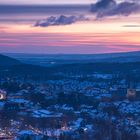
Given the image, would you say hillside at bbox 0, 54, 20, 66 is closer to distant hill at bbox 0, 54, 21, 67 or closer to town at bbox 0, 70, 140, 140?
distant hill at bbox 0, 54, 21, 67

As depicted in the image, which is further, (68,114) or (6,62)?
(6,62)

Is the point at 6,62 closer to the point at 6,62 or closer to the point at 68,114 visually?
the point at 6,62

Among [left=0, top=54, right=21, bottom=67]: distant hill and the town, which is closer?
the town

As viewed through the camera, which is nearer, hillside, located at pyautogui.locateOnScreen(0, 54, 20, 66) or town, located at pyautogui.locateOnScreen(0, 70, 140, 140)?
town, located at pyautogui.locateOnScreen(0, 70, 140, 140)

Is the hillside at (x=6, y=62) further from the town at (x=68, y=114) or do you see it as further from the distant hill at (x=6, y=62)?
the town at (x=68, y=114)

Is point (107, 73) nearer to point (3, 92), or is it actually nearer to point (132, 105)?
point (3, 92)

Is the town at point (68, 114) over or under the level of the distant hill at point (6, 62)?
over

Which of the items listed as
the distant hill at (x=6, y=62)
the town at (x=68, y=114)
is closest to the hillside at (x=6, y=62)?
the distant hill at (x=6, y=62)

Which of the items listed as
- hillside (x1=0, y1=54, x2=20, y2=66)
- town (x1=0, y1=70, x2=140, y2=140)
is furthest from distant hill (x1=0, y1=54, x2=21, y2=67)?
town (x1=0, y1=70, x2=140, y2=140)

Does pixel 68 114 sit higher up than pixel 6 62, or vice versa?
pixel 68 114

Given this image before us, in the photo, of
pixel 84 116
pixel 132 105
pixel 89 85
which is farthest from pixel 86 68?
pixel 84 116

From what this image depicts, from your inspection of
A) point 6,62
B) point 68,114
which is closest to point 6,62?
point 6,62

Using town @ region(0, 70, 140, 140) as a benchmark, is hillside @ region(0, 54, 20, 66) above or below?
below
